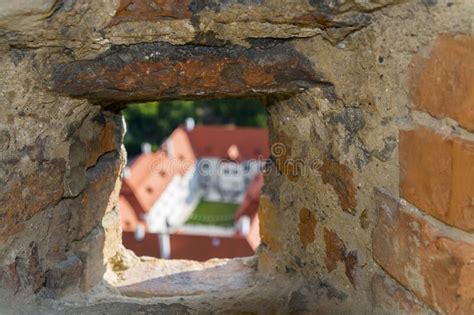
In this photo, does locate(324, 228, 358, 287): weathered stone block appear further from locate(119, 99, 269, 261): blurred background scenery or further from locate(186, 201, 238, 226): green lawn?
locate(186, 201, 238, 226): green lawn

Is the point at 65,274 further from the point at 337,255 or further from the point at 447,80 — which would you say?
the point at 447,80

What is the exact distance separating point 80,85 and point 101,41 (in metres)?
0.12

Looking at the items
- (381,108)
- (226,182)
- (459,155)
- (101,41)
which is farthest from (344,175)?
(226,182)

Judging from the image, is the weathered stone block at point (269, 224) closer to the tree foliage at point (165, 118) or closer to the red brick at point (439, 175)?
the red brick at point (439, 175)

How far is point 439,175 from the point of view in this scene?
1.01 meters

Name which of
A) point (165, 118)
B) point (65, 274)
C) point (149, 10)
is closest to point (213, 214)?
point (165, 118)

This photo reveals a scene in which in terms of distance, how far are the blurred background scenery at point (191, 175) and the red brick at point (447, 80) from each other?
26.9ft

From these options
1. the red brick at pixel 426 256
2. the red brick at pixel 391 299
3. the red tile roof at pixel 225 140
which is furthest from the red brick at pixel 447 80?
the red tile roof at pixel 225 140

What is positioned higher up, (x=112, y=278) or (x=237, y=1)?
(x=237, y=1)

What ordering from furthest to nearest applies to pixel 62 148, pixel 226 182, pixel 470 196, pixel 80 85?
1. pixel 226 182
2. pixel 62 148
3. pixel 80 85
4. pixel 470 196

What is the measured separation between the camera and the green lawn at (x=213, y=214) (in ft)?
50.6

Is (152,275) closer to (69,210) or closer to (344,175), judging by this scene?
(69,210)

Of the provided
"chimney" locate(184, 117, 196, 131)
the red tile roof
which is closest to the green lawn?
the red tile roof

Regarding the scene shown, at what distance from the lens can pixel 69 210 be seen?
1446mm
